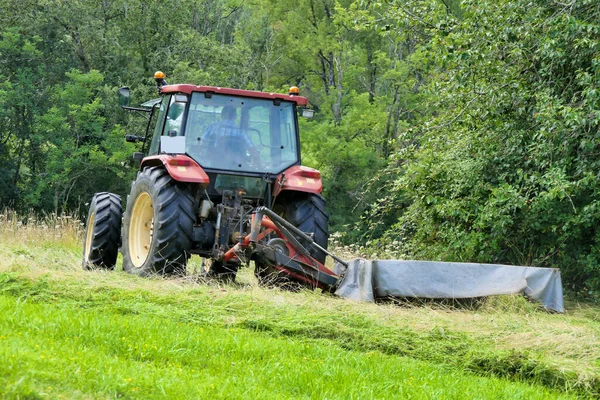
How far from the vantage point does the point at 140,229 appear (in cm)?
1026

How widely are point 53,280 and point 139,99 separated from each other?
2104cm

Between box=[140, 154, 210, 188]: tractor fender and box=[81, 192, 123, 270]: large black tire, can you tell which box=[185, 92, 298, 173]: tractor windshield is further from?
box=[81, 192, 123, 270]: large black tire

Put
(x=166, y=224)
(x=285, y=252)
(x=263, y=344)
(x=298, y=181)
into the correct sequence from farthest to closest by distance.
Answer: (x=298, y=181) < (x=166, y=224) < (x=285, y=252) < (x=263, y=344)

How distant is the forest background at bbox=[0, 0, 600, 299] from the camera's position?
37.0 feet

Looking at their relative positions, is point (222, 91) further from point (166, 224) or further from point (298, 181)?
point (166, 224)

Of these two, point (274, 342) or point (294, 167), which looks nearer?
point (274, 342)

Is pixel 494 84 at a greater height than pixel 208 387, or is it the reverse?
pixel 494 84

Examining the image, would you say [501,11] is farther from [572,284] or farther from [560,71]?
[572,284]

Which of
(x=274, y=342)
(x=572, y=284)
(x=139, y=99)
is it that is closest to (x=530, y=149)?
(x=572, y=284)

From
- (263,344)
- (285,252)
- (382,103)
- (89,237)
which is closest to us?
(263,344)

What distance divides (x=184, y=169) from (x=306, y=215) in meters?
1.46

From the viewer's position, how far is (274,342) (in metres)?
6.23

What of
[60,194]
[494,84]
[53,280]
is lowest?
[60,194]

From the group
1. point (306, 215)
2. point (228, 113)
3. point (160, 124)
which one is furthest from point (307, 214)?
point (160, 124)
